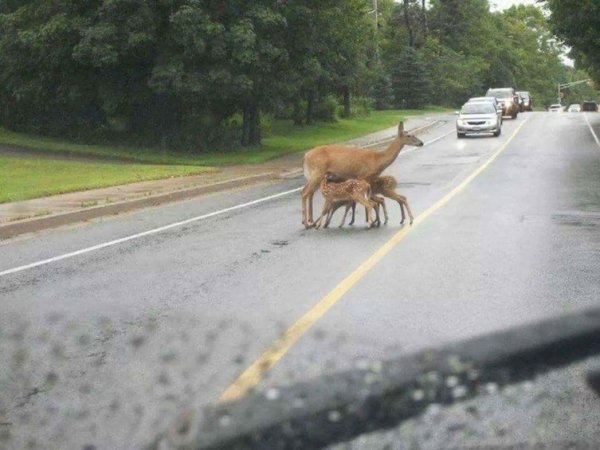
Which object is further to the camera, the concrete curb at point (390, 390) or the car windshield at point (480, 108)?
the car windshield at point (480, 108)

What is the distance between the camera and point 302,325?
7512mm

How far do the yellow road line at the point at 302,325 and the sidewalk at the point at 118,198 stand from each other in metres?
5.80

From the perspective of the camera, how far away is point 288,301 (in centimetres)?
888

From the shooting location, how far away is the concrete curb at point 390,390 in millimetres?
1788

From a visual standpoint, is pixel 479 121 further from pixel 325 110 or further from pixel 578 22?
pixel 325 110

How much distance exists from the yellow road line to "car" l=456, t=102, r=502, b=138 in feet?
92.5

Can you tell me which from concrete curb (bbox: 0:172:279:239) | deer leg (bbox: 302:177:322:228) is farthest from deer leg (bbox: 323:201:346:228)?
concrete curb (bbox: 0:172:279:239)

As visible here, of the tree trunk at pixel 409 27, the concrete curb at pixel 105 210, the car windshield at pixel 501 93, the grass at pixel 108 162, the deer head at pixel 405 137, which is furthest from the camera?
the tree trunk at pixel 409 27

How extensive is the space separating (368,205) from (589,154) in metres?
21.2

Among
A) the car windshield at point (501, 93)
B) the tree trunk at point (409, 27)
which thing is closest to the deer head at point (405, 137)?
the car windshield at point (501, 93)

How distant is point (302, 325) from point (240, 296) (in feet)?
5.93

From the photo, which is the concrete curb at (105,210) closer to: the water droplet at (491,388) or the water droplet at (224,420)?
the water droplet at (224,420)

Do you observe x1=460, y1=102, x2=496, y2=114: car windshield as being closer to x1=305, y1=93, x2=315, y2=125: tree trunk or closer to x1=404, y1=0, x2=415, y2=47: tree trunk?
x1=305, y1=93, x2=315, y2=125: tree trunk

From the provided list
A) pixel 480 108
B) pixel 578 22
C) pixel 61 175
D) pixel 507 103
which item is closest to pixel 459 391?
pixel 61 175
